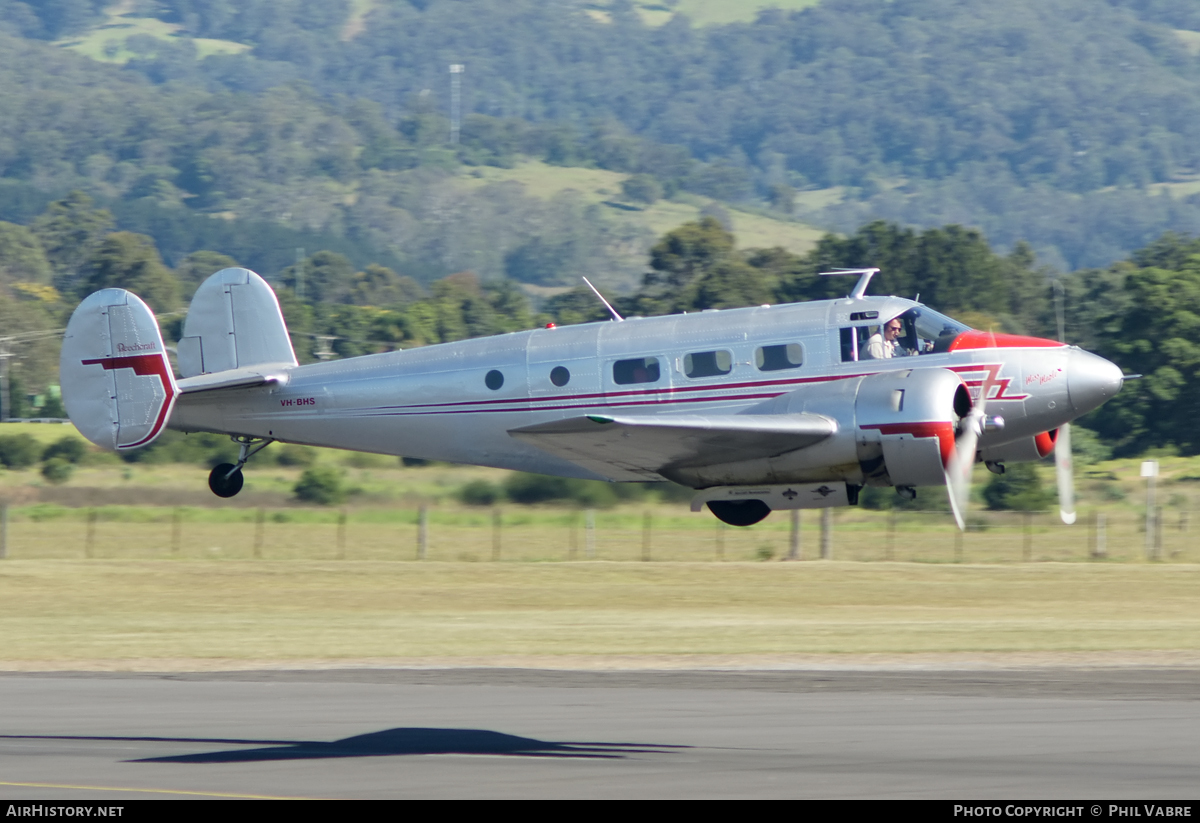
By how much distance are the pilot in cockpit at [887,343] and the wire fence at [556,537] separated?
24.1m

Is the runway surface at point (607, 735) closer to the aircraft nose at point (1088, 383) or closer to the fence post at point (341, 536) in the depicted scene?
the aircraft nose at point (1088, 383)

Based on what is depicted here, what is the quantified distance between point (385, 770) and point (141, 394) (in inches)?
500

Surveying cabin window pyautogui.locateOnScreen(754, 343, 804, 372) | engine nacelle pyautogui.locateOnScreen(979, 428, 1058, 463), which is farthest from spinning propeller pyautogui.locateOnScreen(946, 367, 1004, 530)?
cabin window pyautogui.locateOnScreen(754, 343, 804, 372)

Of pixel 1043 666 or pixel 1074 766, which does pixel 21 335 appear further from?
pixel 1074 766

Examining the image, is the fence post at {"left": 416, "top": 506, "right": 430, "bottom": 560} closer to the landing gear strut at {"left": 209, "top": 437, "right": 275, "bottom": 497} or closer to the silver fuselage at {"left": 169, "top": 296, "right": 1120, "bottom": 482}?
the landing gear strut at {"left": 209, "top": 437, "right": 275, "bottom": 497}

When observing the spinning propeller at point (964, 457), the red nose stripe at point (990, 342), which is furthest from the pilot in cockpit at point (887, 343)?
the spinning propeller at point (964, 457)

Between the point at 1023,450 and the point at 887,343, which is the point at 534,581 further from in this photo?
the point at 887,343

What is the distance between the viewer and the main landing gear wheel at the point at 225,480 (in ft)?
94.2

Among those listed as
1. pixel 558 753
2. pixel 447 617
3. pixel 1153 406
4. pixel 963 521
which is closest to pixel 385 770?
pixel 558 753

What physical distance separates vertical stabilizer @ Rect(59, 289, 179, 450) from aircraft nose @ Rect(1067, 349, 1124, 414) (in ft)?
47.9

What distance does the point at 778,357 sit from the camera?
974 inches

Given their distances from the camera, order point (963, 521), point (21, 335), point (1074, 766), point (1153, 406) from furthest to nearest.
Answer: point (21, 335), point (1153, 406), point (963, 521), point (1074, 766)

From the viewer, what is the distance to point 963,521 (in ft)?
71.1

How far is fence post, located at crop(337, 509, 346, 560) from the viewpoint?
5262cm
